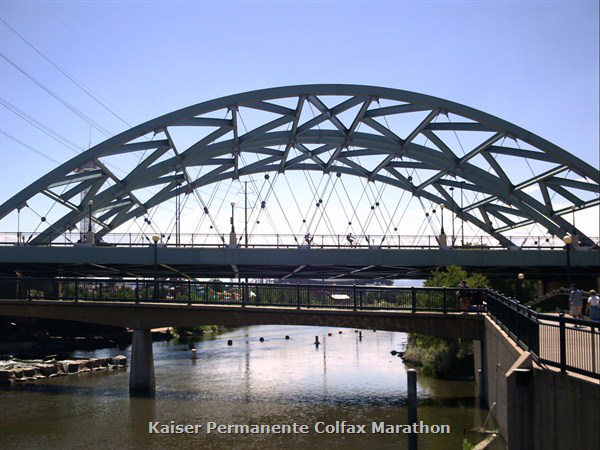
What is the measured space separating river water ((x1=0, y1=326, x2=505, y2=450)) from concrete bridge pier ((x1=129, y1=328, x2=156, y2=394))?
2.21 feet

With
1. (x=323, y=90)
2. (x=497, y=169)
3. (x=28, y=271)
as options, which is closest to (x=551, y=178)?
(x=497, y=169)

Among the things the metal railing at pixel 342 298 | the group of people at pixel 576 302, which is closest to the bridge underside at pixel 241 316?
the metal railing at pixel 342 298

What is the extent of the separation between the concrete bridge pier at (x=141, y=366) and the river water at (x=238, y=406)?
67 centimetres

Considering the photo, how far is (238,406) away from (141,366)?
657 cm

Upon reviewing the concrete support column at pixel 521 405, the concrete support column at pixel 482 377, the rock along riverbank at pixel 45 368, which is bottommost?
the rock along riverbank at pixel 45 368

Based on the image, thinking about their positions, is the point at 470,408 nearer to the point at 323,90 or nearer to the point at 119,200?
the point at 323,90

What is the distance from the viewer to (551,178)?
5981 cm

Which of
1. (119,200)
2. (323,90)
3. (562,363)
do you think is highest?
(323,90)

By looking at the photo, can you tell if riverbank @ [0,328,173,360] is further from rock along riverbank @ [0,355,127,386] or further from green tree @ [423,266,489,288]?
green tree @ [423,266,489,288]

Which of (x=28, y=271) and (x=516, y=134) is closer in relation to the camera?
(x=516, y=134)

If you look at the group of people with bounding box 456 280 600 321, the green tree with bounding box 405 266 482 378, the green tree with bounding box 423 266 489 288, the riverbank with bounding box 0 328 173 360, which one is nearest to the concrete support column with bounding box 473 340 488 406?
the group of people with bounding box 456 280 600 321

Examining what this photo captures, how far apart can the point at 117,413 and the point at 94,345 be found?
3352 centimetres

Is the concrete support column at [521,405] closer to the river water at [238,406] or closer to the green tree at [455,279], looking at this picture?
the river water at [238,406]

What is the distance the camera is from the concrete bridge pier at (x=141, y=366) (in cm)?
3312
